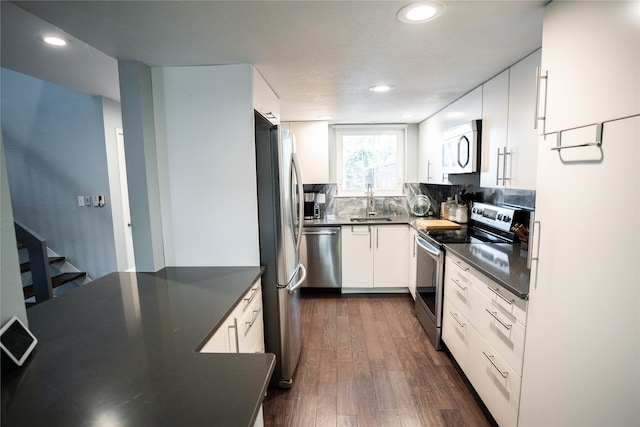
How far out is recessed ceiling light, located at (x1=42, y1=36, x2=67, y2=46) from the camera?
154cm

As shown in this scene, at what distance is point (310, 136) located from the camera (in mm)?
3775

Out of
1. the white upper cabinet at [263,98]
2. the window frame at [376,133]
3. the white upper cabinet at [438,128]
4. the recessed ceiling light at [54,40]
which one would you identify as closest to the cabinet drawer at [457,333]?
the white upper cabinet at [438,128]

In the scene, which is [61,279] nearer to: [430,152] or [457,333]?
[457,333]

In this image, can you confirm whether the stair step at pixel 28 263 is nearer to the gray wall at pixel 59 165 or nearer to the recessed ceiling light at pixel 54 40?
the gray wall at pixel 59 165

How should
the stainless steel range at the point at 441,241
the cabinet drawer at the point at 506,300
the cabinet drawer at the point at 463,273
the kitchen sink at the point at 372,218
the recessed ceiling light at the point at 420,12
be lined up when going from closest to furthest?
1. the recessed ceiling light at the point at 420,12
2. the cabinet drawer at the point at 506,300
3. the cabinet drawer at the point at 463,273
4. the stainless steel range at the point at 441,241
5. the kitchen sink at the point at 372,218

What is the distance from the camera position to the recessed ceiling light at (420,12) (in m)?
1.20

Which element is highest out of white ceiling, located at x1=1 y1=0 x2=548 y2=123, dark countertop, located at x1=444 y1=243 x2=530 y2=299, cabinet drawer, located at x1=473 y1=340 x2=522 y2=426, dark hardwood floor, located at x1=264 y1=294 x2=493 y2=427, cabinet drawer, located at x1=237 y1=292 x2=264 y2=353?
white ceiling, located at x1=1 y1=0 x2=548 y2=123

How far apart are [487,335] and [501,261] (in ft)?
1.46

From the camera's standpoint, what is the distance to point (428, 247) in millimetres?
2672

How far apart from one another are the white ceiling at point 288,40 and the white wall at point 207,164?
0.44 ft

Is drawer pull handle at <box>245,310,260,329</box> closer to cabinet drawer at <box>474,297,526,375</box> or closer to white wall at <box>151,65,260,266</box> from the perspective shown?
white wall at <box>151,65,260,266</box>

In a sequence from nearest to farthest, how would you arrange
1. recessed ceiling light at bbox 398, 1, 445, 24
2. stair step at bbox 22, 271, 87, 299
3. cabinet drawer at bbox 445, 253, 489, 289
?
recessed ceiling light at bbox 398, 1, 445, 24, cabinet drawer at bbox 445, 253, 489, 289, stair step at bbox 22, 271, 87, 299

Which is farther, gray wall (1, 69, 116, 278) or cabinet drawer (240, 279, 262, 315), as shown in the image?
gray wall (1, 69, 116, 278)

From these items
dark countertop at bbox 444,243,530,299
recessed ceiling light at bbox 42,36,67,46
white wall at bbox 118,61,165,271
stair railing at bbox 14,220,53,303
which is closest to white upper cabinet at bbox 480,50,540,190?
dark countertop at bbox 444,243,530,299
